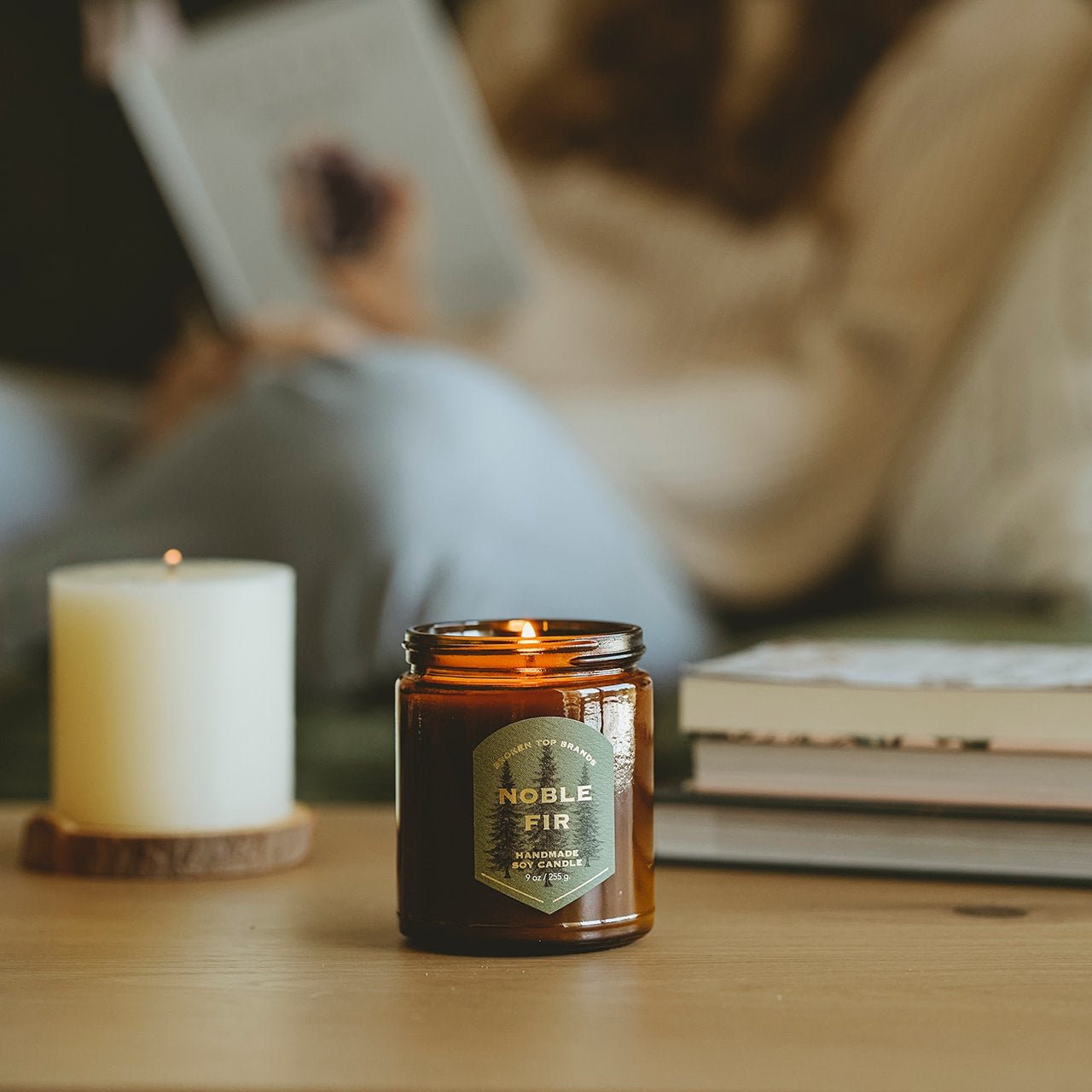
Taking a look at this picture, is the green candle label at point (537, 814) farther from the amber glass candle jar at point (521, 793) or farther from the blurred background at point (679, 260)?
the blurred background at point (679, 260)

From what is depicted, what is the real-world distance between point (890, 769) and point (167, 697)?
0.29 m

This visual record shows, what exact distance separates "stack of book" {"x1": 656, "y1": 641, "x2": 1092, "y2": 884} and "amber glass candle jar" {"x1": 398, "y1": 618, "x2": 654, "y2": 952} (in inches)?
4.6

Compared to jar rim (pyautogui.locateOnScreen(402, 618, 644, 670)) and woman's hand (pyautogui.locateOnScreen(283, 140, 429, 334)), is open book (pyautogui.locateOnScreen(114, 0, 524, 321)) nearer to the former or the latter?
woman's hand (pyautogui.locateOnScreen(283, 140, 429, 334))

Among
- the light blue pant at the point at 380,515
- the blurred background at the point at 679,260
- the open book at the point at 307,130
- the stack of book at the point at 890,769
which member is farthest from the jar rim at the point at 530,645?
the open book at the point at 307,130

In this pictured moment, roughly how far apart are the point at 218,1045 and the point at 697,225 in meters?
1.27

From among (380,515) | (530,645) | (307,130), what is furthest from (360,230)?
(530,645)

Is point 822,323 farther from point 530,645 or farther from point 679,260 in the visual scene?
point 530,645

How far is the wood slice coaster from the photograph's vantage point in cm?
63

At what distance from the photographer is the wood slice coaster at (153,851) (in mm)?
627

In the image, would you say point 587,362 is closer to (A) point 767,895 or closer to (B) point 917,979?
(A) point 767,895

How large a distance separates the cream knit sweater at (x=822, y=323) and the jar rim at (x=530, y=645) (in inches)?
30.8

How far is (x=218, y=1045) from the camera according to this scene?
0.41 m

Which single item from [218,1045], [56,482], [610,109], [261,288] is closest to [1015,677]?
[218,1045]

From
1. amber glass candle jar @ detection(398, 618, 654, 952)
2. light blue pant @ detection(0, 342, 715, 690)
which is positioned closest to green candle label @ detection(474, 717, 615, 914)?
amber glass candle jar @ detection(398, 618, 654, 952)
